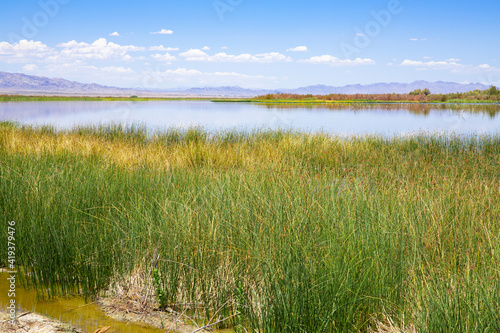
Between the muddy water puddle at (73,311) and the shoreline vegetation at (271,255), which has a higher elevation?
the shoreline vegetation at (271,255)

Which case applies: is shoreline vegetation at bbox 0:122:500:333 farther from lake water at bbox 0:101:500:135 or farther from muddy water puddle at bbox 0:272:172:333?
lake water at bbox 0:101:500:135

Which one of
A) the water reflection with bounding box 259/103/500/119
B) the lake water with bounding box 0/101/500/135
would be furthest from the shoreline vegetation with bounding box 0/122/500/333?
the water reflection with bounding box 259/103/500/119

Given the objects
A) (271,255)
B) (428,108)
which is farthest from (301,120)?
(271,255)

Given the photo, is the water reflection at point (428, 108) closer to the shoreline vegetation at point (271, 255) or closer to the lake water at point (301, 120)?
the lake water at point (301, 120)

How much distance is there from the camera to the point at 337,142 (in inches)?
438

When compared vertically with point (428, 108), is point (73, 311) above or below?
below

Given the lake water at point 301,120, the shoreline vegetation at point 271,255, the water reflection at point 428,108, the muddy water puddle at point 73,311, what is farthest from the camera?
the water reflection at point 428,108

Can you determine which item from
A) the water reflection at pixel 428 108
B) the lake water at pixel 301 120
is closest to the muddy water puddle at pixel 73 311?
the lake water at pixel 301 120

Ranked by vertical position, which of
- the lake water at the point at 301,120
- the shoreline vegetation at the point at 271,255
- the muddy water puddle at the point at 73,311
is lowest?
the muddy water puddle at the point at 73,311

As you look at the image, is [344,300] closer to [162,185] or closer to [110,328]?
[110,328]

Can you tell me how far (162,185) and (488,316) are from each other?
3.89 metres

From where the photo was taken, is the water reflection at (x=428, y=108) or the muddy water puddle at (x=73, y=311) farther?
the water reflection at (x=428, y=108)

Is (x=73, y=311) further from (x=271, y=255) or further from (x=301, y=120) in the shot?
(x=301, y=120)

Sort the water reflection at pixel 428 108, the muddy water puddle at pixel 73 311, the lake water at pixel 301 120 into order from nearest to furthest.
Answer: the muddy water puddle at pixel 73 311 < the lake water at pixel 301 120 < the water reflection at pixel 428 108
